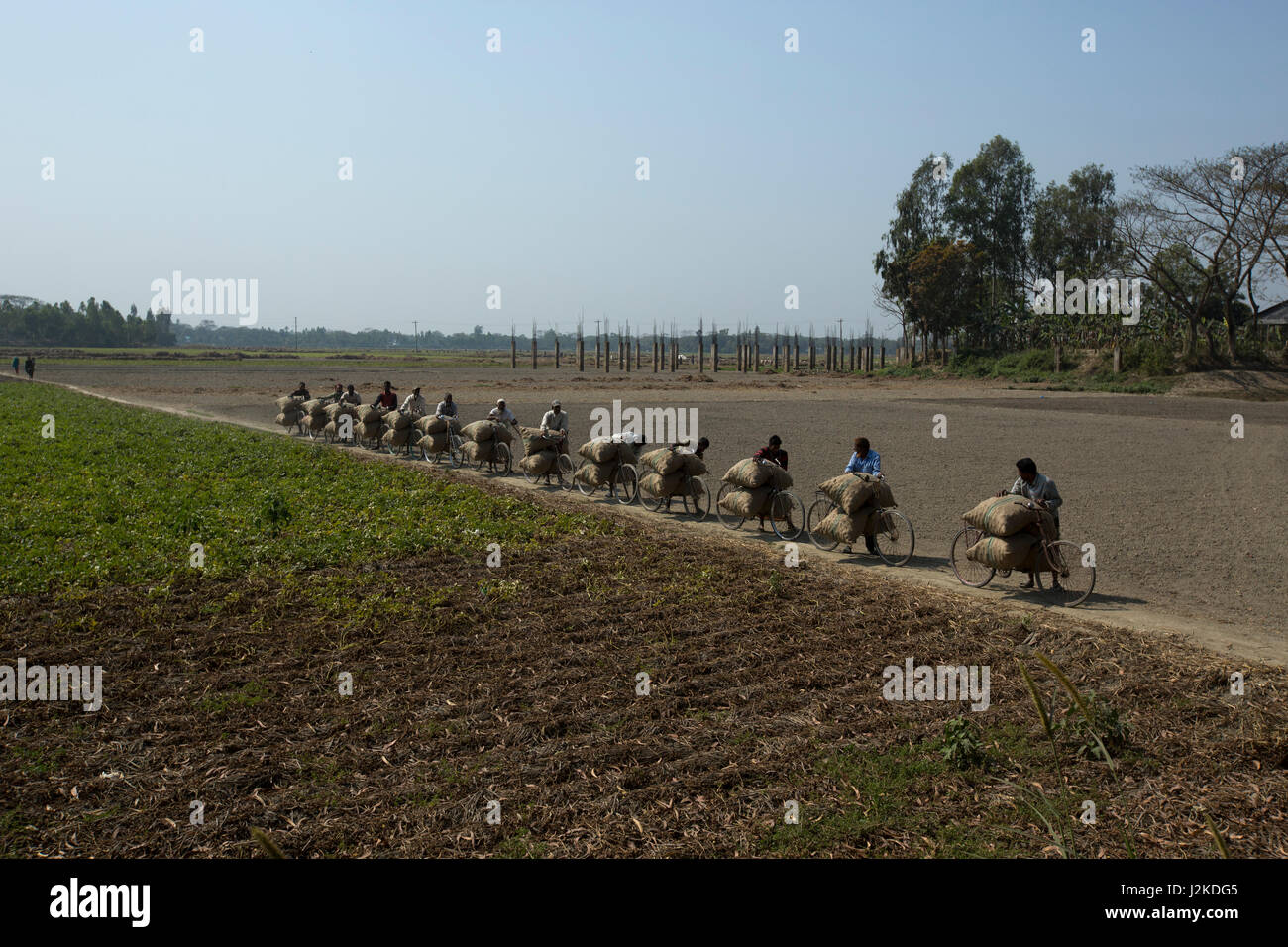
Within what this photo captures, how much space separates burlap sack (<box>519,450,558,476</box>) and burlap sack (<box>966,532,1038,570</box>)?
9587 millimetres

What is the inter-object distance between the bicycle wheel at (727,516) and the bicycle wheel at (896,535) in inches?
94.2

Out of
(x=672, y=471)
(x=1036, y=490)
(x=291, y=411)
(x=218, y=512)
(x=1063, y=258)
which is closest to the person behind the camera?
(x=1036, y=490)

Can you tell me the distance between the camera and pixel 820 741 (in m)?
5.77

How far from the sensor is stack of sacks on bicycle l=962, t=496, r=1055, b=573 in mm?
9344

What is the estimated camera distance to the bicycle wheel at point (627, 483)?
15680 mm

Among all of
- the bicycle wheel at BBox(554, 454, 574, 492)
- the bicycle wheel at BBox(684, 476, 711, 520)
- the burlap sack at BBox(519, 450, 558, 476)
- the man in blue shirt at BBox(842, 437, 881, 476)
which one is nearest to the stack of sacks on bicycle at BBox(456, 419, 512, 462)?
the burlap sack at BBox(519, 450, 558, 476)

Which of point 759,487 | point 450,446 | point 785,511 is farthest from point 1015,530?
point 450,446

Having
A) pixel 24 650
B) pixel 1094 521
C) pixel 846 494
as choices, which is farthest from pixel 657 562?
pixel 1094 521

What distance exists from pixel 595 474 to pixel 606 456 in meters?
0.44

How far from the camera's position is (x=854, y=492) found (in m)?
11.2

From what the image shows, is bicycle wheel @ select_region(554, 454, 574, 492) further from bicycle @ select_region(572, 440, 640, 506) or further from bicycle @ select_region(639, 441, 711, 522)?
bicycle @ select_region(639, 441, 711, 522)

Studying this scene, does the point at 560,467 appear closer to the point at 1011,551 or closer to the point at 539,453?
the point at 539,453

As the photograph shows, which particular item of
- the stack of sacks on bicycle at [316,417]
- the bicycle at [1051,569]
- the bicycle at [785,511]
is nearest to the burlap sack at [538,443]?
the bicycle at [785,511]
